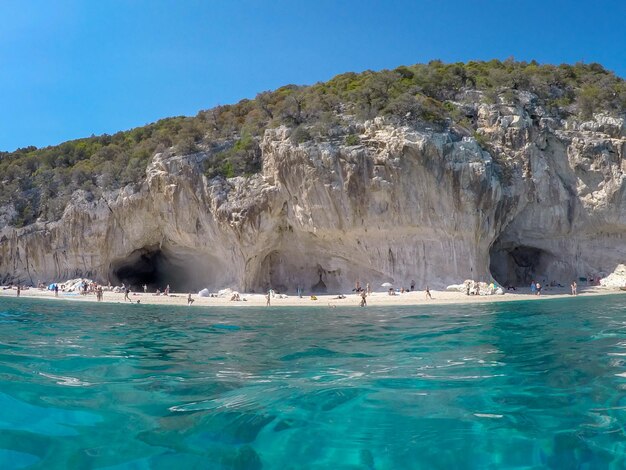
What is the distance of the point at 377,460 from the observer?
11.3ft

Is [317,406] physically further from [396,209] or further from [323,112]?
[323,112]

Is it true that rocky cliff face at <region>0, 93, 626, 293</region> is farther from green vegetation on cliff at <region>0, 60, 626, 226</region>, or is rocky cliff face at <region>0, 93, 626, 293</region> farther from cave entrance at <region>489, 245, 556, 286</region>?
green vegetation on cliff at <region>0, 60, 626, 226</region>

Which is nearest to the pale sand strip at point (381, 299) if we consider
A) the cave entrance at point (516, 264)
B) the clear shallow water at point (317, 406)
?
the cave entrance at point (516, 264)

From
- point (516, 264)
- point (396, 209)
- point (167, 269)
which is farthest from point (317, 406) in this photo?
point (167, 269)

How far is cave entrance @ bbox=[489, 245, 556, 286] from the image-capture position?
36.2m

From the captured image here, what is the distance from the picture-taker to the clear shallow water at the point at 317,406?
3.49 metres

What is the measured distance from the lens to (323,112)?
34.2 m

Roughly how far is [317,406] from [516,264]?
124 ft

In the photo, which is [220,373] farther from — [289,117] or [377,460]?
[289,117]

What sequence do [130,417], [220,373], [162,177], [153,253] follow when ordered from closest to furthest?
[130,417], [220,373], [162,177], [153,253]

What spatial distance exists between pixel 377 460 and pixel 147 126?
52938mm

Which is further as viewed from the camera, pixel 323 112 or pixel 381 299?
pixel 323 112

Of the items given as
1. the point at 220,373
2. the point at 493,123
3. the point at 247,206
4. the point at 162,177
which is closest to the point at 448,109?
the point at 493,123

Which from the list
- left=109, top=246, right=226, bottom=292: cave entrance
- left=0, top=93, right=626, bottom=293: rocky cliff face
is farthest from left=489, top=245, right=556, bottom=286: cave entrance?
left=109, top=246, right=226, bottom=292: cave entrance
